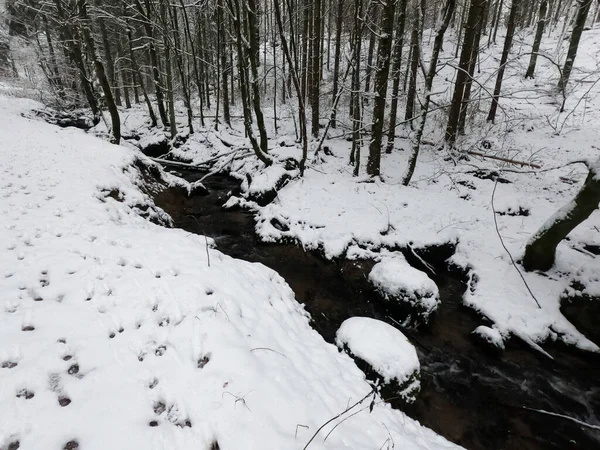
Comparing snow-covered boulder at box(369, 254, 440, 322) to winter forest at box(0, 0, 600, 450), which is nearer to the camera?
winter forest at box(0, 0, 600, 450)

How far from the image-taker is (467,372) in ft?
19.2

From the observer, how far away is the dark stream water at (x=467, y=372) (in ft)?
16.0

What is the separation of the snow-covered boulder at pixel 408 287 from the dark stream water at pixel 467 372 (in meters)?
0.37

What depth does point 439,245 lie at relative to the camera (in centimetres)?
856

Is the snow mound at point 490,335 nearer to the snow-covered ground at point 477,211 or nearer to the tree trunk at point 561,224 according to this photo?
the snow-covered ground at point 477,211

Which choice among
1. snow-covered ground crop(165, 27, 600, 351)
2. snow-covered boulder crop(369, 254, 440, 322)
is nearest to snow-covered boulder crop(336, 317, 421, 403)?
snow-covered boulder crop(369, 254, 440, 322)

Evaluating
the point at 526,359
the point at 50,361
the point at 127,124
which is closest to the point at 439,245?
the point at 526,359

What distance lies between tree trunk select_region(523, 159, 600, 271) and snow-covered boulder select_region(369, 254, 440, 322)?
259cm

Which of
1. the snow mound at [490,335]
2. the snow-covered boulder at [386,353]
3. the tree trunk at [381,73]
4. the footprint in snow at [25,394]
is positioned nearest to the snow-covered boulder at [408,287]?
the snow mound at [490,335]

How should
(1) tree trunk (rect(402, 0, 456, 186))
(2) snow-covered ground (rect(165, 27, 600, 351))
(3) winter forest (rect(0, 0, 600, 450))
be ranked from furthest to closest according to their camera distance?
(1) tree trunk (rect(402, 0, 456, 186)) → (2) snow-covered ground (rect(165, 27, 600, 351)) → (3) winter forest (rect(0, 0, 600, 450))

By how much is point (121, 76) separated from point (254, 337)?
34957 mm

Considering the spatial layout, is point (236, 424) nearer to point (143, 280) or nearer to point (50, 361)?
point (50, 361)

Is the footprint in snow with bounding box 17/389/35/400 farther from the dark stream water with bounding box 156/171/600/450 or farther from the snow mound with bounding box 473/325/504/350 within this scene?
the snow mound with bounding box 473/325/504/350

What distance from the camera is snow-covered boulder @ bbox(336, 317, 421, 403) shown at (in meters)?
4.74
